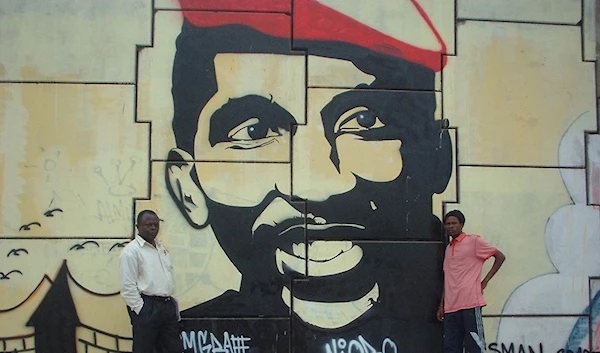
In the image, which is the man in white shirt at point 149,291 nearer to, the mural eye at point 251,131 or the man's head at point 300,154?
the man's head at point 300,154

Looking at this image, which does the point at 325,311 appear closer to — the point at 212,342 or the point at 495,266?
the point at 212,342

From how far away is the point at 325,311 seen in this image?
647 centimetres


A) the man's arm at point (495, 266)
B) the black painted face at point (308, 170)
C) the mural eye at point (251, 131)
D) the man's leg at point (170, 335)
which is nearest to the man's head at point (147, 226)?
the man's leg at point (170, 335)

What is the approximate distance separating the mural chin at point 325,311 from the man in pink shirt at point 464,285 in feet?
2.60

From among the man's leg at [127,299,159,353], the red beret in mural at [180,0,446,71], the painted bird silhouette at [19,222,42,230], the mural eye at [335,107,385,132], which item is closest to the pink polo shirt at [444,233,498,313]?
the mural eye at [335,107,385,132]

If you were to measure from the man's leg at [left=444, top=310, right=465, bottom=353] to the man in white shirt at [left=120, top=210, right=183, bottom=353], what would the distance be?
7.53 ft

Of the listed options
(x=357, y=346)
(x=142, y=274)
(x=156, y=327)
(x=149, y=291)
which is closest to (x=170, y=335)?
(x=156, y=327)

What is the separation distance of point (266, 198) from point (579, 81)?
3168mm

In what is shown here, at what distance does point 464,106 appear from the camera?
6.72 m

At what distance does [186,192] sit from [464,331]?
8.91 feet

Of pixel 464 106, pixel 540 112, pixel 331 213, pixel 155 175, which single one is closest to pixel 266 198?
pixel 331 213

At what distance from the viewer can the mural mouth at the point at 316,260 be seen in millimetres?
6473

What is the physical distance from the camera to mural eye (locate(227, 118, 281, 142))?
6.54 metres

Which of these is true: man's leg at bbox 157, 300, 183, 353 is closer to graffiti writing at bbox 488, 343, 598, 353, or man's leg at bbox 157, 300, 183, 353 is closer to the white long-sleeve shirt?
the white long-sleeve shirt
